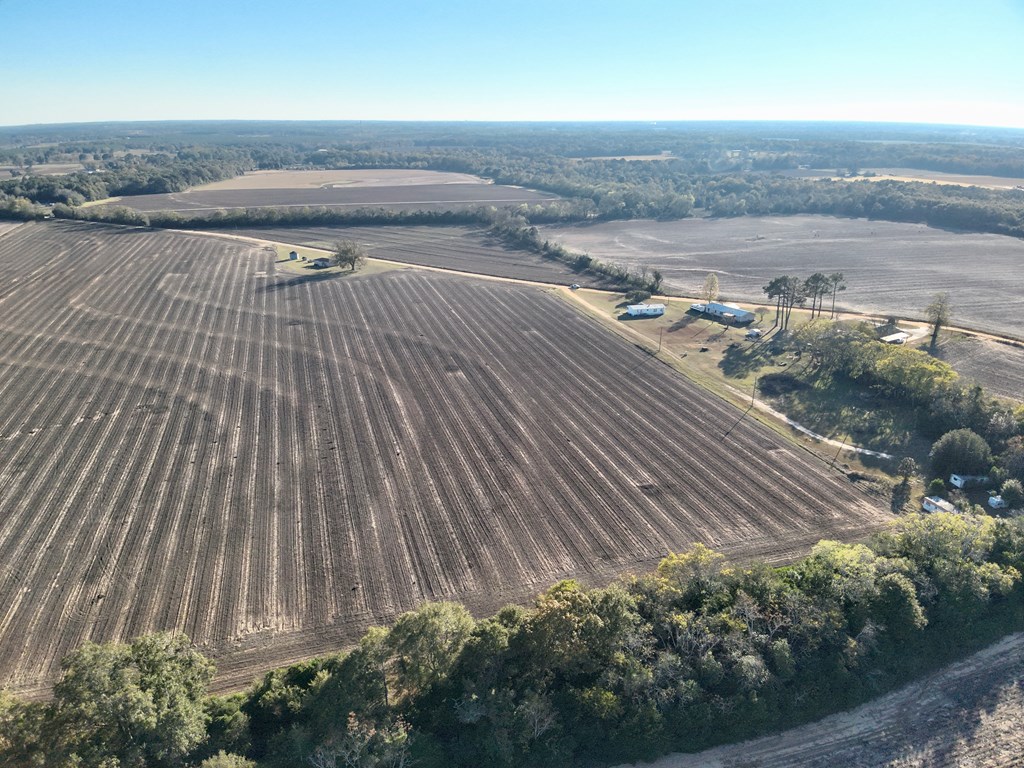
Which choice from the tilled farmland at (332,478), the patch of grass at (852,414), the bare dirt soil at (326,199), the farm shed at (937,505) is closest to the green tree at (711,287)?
the tilled farmland at (332,478)

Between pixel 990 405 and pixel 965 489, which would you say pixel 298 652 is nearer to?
pixel 965 489

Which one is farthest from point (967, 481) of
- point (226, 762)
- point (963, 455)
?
point (226, 762)

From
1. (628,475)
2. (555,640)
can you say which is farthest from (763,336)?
(555,640)

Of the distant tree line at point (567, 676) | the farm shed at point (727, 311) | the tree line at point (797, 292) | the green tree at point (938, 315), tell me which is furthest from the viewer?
the farm shed at point (727, 311)

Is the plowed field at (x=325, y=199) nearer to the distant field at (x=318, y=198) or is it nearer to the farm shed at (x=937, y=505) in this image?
the distant field at (x=318, y=198)

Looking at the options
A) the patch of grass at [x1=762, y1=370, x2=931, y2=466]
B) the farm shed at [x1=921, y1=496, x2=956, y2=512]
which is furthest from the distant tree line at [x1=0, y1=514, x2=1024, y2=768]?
the patch of grass at [x1=762, y1=370, x2=931, y2=466]
